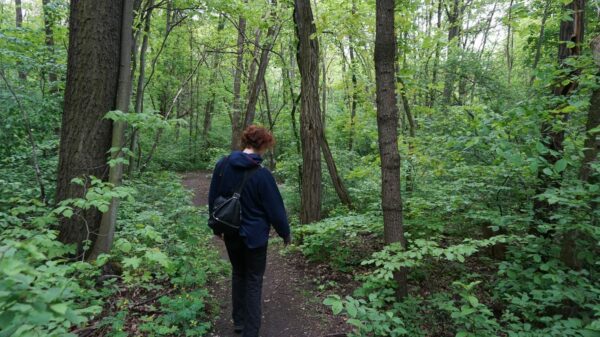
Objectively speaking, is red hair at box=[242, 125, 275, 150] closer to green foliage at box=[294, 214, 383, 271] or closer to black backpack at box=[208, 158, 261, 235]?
black backpack at box=[208, 158, 261, 235]

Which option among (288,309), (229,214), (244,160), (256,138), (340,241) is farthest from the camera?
(340,241)

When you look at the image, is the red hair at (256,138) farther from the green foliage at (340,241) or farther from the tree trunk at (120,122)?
the green foliage at (340,241)

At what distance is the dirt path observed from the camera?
3.95 meters

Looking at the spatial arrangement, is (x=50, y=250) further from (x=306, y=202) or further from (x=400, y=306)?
(x=306, y=202)

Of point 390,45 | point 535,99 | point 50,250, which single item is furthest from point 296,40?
point 50,250

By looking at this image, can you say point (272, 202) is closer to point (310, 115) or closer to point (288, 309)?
point (288, 309)

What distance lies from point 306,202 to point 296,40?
3098 mm

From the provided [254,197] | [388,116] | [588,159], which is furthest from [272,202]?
[588,159]

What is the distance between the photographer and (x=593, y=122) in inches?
140

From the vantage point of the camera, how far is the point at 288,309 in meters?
4.50

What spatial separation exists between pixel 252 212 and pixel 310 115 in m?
3.48

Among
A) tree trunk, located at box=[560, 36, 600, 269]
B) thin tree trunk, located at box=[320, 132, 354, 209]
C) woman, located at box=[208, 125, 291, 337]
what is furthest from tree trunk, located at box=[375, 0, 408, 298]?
thin tree trunk, located at box=[320, 132, 354, 209]

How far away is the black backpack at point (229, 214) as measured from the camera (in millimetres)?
3318

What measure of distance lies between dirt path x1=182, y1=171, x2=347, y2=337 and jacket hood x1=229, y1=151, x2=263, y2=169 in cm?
182
